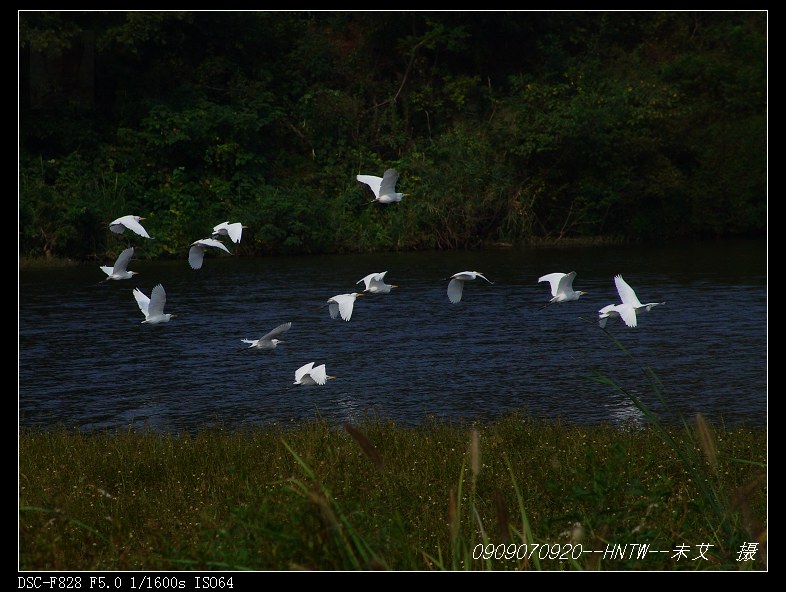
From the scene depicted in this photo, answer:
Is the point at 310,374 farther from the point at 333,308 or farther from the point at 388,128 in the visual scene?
the point at 388,128

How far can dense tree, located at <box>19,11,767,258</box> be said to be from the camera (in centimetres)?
3123

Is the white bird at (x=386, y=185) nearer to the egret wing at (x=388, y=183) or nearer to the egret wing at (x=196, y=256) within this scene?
the egret wing at (x=388, y=183)

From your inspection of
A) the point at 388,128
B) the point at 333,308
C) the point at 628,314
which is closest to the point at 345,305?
the point at 333,308

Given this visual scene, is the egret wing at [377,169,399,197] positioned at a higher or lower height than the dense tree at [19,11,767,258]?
lower

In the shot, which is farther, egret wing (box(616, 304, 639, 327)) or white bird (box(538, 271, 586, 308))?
white bird (box(538, 271, 586, 308))

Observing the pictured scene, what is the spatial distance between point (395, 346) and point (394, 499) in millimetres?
10148

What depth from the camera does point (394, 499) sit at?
23.0ft

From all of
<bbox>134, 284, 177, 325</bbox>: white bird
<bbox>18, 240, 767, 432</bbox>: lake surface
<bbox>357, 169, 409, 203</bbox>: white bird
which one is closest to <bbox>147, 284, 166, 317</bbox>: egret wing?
<bbox>134, 284, 177, 325</bbox>: white bird

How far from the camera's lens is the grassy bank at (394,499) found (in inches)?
158

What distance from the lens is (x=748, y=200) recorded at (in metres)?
33.7

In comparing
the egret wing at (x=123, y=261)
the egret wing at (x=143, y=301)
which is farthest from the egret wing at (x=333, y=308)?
the egret wing at (x=123, y=261)

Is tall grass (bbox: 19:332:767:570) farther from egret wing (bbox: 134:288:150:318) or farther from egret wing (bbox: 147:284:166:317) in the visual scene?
egret wing (bbox: 134:288:150:318)

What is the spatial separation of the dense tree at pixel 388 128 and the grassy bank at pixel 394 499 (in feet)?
69.6

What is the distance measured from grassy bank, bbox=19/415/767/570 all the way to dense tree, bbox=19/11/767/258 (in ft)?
69.6
